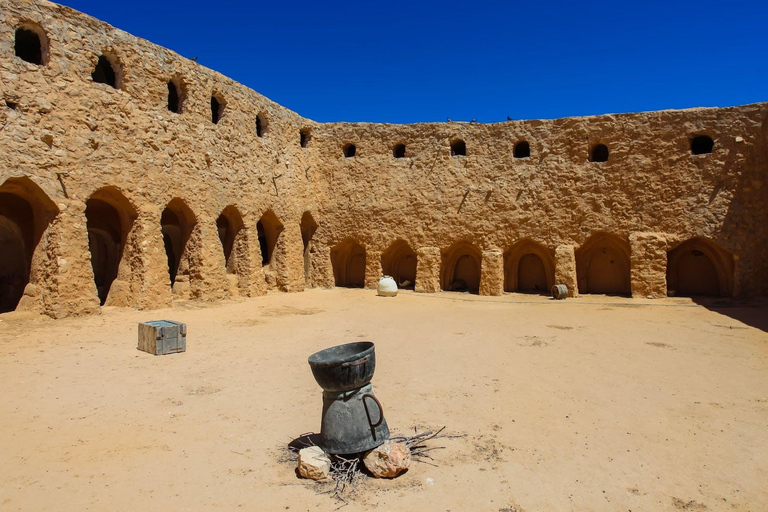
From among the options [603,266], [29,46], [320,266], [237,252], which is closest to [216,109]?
[237,252]

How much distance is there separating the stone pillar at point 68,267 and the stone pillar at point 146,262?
1.38 meters

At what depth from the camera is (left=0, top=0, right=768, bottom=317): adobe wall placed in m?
11.9

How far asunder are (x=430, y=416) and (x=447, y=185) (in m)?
15.1

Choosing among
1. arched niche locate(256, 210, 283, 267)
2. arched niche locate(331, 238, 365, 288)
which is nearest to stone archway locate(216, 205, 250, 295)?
arched niche locate(256, 210, 283, 267)

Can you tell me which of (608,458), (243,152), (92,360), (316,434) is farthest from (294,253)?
(608,458)

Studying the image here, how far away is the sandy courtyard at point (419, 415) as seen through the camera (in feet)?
13.6

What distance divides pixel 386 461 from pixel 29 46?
50.8 feet

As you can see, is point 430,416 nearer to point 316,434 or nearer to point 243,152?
point 316,434

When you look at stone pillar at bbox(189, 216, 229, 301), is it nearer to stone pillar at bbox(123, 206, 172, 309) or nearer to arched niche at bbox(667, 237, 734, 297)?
stone pillar at bbox(123, 206, 172, 309)

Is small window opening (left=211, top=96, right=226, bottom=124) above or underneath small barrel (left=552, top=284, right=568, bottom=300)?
above

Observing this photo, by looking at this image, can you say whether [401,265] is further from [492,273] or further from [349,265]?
[492,273]

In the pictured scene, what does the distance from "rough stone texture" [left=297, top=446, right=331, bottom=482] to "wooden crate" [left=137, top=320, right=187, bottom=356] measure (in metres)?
5.40

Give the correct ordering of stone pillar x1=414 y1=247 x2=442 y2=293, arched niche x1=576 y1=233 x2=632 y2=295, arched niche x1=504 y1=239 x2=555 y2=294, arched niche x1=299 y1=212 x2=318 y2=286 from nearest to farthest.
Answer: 1. arched niche x1=576 y1=233 x2=632 y2=295
2. arched niche x1=504 y1=239 x2=555 y2=294
3. stone pillar x1=414 y1=247 x2=442 y2=293
4. arched niche x1=299 y1=212 x2=318 y2=286

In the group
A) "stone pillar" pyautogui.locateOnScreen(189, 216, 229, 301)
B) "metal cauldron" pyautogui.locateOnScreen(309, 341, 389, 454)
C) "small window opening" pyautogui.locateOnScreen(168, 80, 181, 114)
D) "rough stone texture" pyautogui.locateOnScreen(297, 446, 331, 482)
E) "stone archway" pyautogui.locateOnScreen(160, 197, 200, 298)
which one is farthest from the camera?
"small window opening" pyautogui.locateOnScreen(168, 80, 181, 114)
